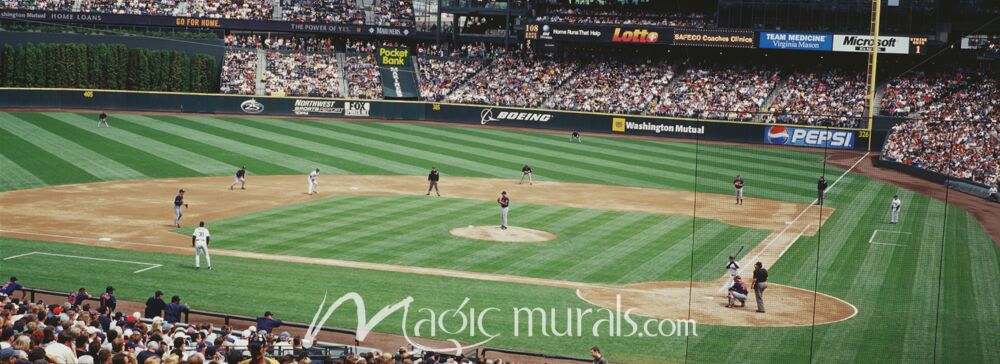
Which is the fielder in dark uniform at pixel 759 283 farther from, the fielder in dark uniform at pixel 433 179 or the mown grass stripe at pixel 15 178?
the mown grass stripe at pixel 15 178

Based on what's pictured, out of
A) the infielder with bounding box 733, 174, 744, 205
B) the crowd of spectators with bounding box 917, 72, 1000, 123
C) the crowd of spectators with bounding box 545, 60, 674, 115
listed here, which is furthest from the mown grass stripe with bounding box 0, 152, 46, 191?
the crowd of spectators with bounding box 917, 72, 1000, 123

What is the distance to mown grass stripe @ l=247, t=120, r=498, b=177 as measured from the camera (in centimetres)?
4897

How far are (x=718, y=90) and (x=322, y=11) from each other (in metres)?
33.0

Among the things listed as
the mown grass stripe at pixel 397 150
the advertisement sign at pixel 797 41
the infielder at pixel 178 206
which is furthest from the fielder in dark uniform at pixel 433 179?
the advertisement sign at pixel 797 41

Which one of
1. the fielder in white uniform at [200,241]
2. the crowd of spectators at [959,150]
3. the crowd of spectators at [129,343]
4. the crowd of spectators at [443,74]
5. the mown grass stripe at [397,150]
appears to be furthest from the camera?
the crowd of spectators at [443,74]

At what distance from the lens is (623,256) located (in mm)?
29438

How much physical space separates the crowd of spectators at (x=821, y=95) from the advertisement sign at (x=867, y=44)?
2.66 m

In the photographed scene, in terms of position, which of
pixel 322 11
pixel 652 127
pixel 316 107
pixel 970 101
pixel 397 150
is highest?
pixel 322 11

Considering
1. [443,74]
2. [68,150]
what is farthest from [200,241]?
[443,74]

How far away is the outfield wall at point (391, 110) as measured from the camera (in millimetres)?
60438

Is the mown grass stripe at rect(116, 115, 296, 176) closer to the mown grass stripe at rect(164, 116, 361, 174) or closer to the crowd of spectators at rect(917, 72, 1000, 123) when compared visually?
the mown grass stripe at rect(164, 116, 361, 174)

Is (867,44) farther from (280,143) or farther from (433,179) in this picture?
(280,143)

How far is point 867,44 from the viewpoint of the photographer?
2472 inches

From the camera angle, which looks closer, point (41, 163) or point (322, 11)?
point (41, 163)
